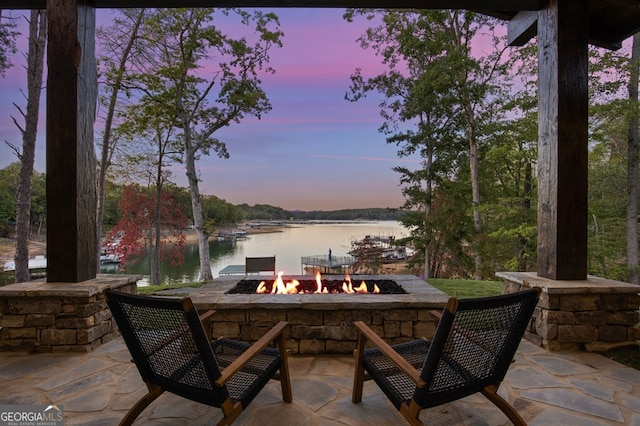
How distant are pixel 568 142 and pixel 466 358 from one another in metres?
2.51

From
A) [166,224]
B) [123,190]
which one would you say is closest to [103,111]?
[123,190]

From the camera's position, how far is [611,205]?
29.2 feet

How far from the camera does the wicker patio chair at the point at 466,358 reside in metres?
1.49

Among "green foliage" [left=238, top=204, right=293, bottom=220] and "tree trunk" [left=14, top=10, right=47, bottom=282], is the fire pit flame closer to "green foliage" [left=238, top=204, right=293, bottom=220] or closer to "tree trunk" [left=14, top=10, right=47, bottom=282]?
"tree trunk" [left=14, top=10, right=47, bottom=282]

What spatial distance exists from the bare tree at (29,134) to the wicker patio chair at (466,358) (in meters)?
7.24

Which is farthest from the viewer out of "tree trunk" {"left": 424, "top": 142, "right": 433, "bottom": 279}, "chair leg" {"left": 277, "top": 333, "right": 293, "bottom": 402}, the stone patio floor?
"tree trunk" {"left": 424, "top": 142, "right": 433, "bottom": 279}

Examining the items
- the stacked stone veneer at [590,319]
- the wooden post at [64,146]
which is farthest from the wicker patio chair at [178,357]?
the stacked stone veneer at [590,319]

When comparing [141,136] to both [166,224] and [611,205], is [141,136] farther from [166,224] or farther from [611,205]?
[611,205]

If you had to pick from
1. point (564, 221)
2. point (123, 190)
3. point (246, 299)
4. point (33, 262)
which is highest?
point (123, 190)

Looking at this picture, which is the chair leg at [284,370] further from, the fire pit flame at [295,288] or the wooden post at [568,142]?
the wooden post at [568,142]

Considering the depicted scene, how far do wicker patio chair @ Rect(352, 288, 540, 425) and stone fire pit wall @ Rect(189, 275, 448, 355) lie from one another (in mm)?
959

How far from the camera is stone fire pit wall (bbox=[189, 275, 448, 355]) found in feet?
9.09

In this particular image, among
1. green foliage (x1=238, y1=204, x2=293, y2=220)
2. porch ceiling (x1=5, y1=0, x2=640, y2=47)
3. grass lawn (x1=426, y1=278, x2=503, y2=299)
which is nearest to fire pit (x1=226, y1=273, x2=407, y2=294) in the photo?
grass lawn (x1=426, y1=278, x2=503, y2=299)

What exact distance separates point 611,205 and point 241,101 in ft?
37.1
